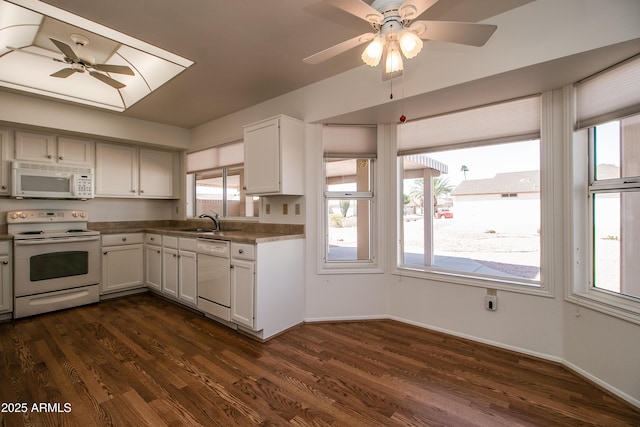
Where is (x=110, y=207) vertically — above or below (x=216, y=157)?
below

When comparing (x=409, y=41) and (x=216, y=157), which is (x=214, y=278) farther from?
(x=409, y=41)

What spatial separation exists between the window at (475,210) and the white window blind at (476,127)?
9 centimetres

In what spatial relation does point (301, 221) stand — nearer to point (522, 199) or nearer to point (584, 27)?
point (522, 199)

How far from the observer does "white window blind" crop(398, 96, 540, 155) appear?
91.8 inches

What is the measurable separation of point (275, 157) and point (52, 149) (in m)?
3.02

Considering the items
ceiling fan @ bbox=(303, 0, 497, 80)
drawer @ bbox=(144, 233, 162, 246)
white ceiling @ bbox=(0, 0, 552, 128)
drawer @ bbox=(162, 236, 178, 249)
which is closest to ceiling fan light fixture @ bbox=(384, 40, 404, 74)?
ceiling fan @ bbox=(303, 0, 497, 80)

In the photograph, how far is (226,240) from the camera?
2.84 m

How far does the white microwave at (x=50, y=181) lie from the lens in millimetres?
3289

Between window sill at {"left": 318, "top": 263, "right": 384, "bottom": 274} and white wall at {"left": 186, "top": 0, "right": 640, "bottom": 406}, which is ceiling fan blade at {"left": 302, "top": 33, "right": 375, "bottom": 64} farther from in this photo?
window sill at {"left": 318, "top": 263, "right": 384, "bottom": 274}

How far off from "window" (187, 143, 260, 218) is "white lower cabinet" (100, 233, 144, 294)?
36.0 inches

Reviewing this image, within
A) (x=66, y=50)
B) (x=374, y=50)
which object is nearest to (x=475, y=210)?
(x=374, y=50)

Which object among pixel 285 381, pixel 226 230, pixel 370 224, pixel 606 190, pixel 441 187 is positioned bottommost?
pixel 285 381

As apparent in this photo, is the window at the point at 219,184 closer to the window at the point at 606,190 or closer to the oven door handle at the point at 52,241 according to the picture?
the oven door handle at the point at 52,241

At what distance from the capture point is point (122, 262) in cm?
388
